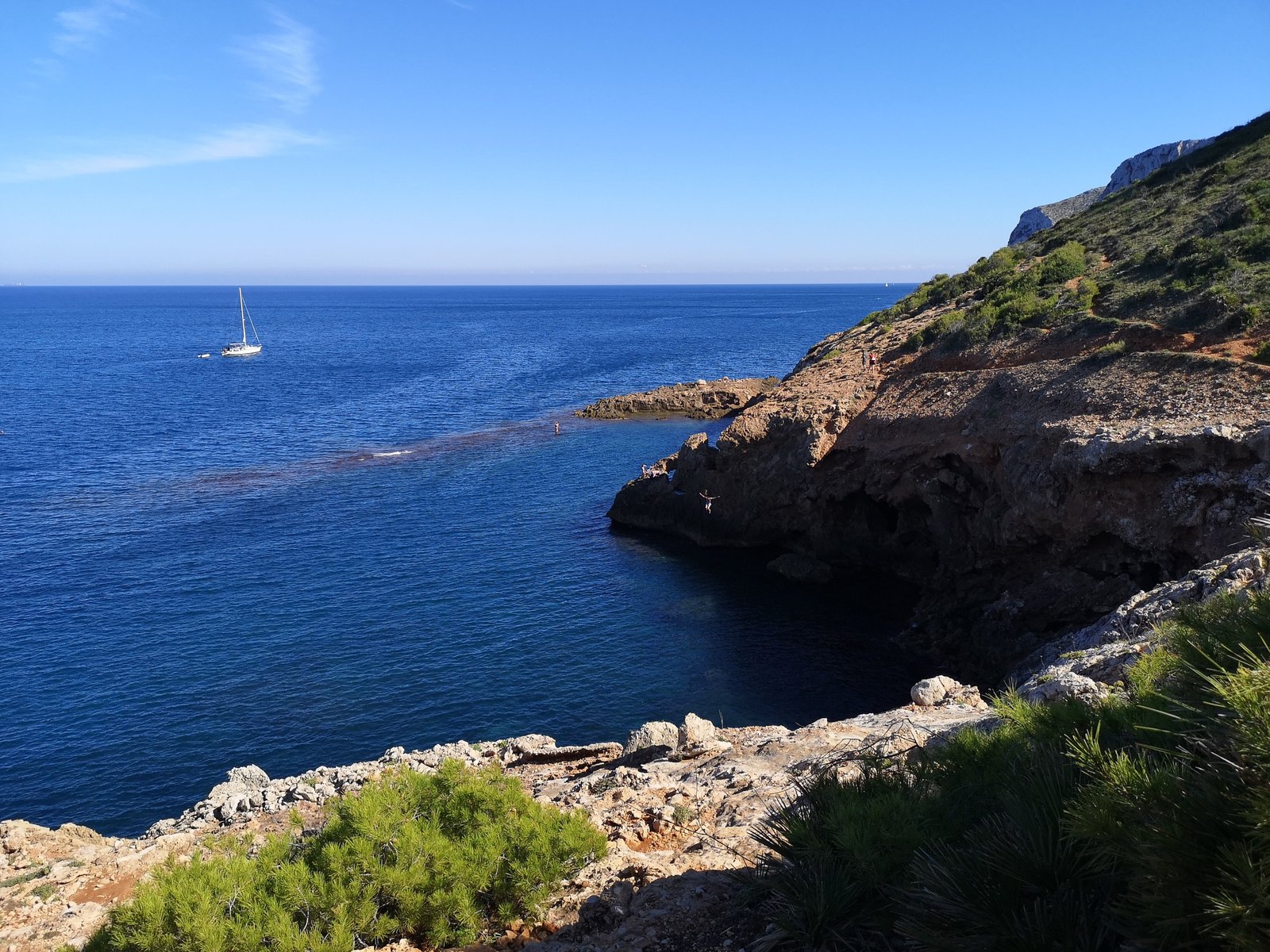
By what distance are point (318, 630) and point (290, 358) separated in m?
100

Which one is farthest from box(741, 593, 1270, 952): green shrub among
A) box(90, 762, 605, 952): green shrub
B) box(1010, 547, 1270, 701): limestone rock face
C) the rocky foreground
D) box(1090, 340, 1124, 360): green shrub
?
box(1090, 340, 1124, 360): green shrub

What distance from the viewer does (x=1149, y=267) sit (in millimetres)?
34188

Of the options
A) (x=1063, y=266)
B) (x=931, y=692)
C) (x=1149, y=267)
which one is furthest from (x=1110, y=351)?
(x=931, y=692)

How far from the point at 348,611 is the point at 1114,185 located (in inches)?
3557

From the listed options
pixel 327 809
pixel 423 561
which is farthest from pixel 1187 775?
pixel 423 561

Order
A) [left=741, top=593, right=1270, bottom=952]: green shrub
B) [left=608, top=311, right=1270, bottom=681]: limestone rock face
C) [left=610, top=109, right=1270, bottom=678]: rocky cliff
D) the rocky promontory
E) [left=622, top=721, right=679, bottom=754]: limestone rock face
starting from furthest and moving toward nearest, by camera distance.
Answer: the rocky promontory, [left=610, top=109, right=1270, bottom=678]: rocky cliff, [left=608, top=311, right=1270, bottom=681]: limestone rock face, [left=622, top=721, right=679, bottom=754]: limestone rock face, [left=741, top=593, right=1270, bottom=952]: green shrub

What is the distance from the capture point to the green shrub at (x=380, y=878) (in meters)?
8.51

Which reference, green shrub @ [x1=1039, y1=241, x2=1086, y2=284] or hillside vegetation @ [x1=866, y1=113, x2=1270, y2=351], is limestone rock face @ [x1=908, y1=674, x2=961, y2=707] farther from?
green shrub @ [x1=1039, y1=241, x2=1086, y2=284]

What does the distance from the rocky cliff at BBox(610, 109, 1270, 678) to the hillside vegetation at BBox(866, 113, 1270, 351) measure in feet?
0.43

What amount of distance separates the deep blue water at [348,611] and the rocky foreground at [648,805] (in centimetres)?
515

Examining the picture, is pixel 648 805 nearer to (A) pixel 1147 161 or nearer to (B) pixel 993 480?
(B) pixel 993 480

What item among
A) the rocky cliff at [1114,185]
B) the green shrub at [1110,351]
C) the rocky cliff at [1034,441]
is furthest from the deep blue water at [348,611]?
the rocky cliff at [1114,185]

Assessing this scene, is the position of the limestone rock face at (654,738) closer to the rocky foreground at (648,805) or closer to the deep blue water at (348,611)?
the rocky foreground at (648,805)

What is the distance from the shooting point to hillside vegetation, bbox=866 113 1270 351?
28719 millimetres
